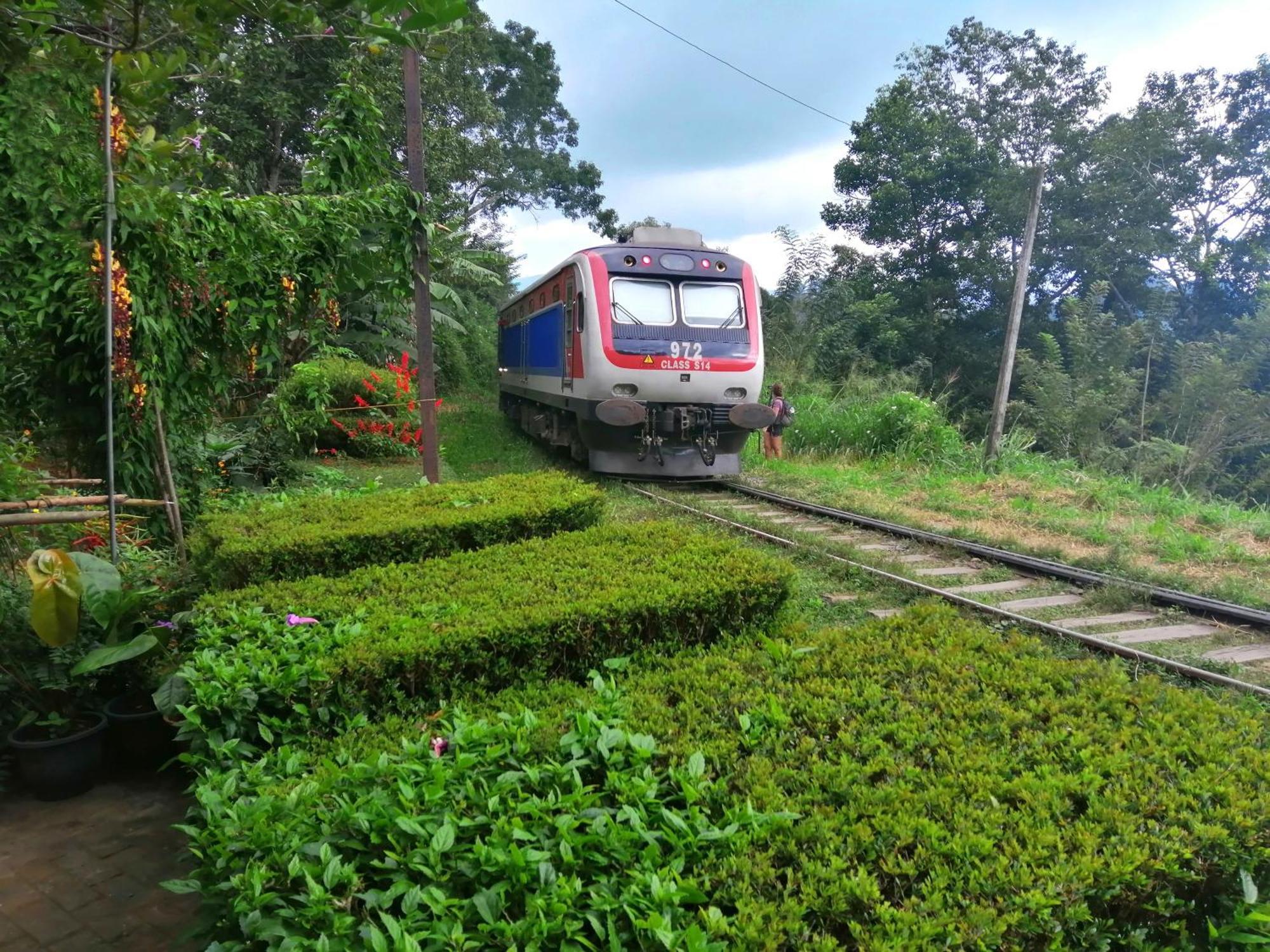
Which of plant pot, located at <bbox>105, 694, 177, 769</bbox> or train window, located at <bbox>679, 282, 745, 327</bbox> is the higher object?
train window, located at <bbox>679, 282, 745, 327</bbox>

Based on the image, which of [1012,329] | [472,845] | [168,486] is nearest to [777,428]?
[1012,329]

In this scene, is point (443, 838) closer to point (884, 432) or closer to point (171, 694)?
point (171, 694)

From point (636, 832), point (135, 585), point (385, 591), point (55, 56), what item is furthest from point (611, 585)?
point (55, 56)

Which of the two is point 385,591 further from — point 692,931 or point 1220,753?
point 1220,753

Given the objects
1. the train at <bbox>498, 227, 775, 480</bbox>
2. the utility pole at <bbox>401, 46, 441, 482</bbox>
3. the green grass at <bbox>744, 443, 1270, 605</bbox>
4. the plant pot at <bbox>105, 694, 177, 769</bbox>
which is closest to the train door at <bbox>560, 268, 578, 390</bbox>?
the train at <bbox>498, 227, 775, 480</bbox>

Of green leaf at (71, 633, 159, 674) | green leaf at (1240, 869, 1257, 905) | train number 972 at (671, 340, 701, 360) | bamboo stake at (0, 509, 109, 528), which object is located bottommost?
green leaf at (1240, 869, 1257, 905)

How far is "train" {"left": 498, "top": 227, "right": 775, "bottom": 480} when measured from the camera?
9.87 meters

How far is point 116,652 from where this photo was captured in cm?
315

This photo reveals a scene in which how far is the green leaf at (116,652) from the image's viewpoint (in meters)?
3.07

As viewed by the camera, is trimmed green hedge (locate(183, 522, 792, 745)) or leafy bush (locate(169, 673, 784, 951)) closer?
leafy bush (locate(169, 673, 784, 951))

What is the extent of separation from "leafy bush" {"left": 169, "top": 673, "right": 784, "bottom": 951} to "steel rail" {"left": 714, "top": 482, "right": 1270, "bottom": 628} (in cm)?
487

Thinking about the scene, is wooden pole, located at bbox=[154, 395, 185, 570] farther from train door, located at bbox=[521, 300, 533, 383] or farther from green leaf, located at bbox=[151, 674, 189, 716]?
train door, located at bbox=[521, 300, 533, 383]

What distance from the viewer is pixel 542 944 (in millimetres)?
1546

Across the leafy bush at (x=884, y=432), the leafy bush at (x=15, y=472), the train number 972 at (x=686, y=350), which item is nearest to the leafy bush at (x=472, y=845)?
the leafy bush at (x=15, y=472)
